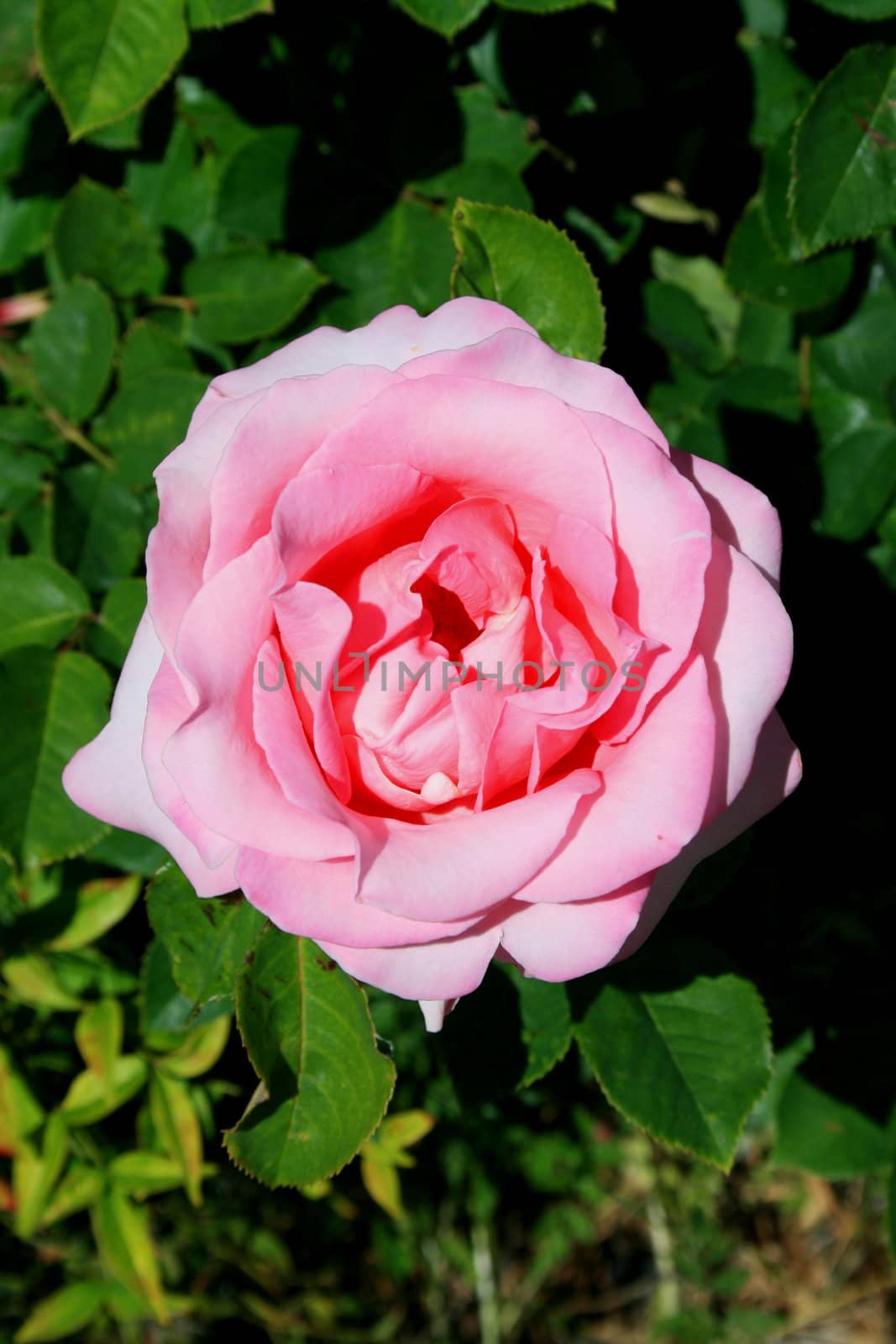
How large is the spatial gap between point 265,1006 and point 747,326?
1.28 meters

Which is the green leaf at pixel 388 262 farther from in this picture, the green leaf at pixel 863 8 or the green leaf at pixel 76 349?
the green leaf at pixel 863 8

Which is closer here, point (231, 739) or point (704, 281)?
point (231, 739)

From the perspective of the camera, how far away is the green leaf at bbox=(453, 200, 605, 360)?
3.68 ft

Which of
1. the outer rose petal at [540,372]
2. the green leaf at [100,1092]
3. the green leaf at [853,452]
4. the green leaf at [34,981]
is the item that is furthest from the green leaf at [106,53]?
the green leaf at [100,1092]

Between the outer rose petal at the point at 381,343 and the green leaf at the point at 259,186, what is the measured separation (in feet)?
2.07

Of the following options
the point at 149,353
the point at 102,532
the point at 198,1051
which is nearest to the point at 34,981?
the point at 198,1051

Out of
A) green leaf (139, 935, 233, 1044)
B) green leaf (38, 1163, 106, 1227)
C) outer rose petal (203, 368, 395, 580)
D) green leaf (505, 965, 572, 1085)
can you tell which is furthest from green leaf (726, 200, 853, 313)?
green leaf (38, 1163, 106, 1227)

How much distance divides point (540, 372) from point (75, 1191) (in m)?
1.90

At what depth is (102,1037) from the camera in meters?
1.94

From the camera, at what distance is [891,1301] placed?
3.71 metres

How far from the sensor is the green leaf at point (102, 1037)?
193 centimetres

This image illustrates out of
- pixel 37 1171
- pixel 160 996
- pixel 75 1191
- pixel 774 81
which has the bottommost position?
pixel 75 1191

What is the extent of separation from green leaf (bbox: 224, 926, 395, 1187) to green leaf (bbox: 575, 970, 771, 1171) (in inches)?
10.4

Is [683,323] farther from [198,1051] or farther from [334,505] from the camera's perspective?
[198,1051]
